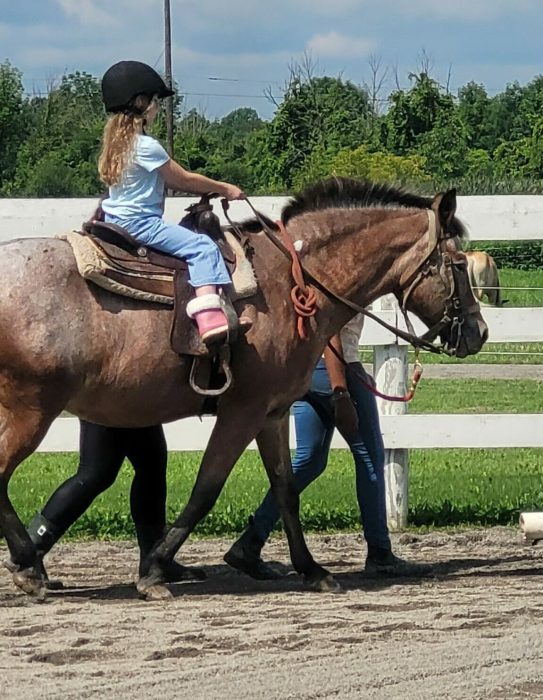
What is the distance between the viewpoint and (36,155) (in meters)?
45.5

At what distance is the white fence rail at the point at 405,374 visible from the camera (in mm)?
8367

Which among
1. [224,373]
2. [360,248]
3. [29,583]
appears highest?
[360,248]

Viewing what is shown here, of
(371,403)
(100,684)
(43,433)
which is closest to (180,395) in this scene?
(43,433)

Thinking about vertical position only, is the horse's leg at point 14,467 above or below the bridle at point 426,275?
below

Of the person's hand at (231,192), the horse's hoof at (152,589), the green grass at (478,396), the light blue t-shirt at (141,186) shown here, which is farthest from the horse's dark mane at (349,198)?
the green grass at (478,396)

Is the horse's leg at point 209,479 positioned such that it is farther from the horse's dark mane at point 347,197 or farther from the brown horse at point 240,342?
the horse's dark mane at point 347,197

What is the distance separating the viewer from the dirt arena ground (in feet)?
15.3

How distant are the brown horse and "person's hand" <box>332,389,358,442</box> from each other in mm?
288

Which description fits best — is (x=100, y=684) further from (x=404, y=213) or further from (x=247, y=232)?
(x=404, y=213)

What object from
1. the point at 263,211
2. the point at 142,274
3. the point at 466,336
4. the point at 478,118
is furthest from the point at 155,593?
the point at 478,118

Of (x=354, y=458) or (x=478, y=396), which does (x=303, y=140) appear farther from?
(x=354, y=458)

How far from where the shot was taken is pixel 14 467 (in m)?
6.39

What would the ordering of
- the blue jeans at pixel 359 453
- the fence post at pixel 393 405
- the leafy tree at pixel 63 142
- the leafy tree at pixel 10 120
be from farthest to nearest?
the leafy tree at pixel 10 120
the leafy tree at pixel 63 142
the fence post at pixel 393 405
the blue jeans at pixel 359 453

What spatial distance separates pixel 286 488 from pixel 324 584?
555 millimetres
